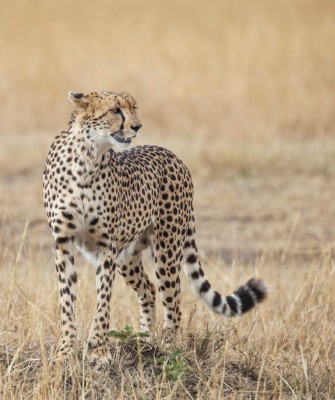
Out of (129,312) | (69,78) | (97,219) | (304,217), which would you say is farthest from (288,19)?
(97,219)

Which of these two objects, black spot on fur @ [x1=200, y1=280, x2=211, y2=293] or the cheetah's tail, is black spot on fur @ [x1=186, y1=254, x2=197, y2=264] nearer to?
the cheetah's tail

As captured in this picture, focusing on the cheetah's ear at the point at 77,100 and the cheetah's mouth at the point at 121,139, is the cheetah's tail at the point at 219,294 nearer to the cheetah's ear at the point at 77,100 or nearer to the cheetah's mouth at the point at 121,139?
the cheetah's mouth at the point at 121,139

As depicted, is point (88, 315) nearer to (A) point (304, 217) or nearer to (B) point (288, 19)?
(A) point (304, 217)

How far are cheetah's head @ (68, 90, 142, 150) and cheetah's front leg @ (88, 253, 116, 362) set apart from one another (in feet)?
1.39

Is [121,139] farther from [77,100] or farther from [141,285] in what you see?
[141,285]

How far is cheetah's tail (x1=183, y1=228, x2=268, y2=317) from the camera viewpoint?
482 centimetres

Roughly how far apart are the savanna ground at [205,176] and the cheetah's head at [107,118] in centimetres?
68

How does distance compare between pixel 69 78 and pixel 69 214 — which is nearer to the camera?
pixel 69 214

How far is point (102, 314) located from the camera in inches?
174

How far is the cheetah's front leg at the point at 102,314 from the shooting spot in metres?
→ 4.38

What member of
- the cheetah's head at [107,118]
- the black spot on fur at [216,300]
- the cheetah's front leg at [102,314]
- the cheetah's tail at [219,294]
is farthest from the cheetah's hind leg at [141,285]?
the cheetah's head at [107,118]

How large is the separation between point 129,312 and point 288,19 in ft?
27.2

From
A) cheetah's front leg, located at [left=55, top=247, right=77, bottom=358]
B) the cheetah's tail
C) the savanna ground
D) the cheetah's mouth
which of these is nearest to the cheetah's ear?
the cheetah's mouth

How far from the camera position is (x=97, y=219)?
442 centimetres
